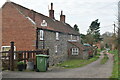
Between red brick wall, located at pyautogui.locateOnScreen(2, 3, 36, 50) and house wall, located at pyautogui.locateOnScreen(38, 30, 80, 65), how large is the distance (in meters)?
1.52

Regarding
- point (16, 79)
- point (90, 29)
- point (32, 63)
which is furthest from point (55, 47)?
point (90, 29)

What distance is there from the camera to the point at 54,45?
3025cm

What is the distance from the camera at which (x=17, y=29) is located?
80.2 feet

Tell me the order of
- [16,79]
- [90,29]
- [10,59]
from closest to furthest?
Answer: [16,79] < [10,59] < [90,29]

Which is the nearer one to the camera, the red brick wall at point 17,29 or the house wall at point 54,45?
the red brick wall at point 17,29

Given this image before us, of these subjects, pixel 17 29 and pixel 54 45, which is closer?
pixel 17 29

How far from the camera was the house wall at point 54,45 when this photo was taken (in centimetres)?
2692

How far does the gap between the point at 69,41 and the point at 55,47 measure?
952 centimetres

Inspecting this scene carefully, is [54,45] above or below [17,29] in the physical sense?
below

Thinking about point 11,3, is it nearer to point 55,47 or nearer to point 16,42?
point 16,42

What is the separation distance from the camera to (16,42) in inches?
958

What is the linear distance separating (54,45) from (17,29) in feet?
24.9

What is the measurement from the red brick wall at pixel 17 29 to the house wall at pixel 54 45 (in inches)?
60.0

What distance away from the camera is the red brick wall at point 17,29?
23.6 meters
